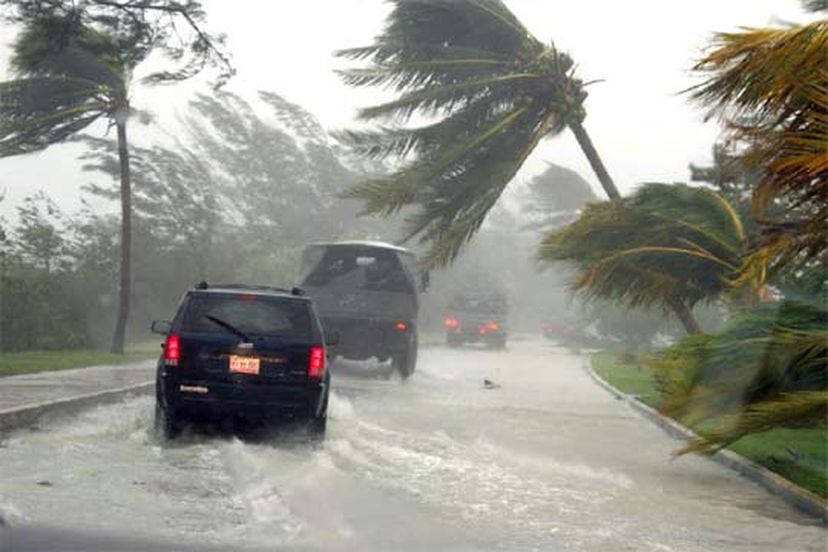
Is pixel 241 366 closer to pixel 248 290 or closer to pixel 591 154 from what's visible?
pixel 248 290

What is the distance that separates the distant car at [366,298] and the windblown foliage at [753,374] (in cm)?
1408

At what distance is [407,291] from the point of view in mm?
27078

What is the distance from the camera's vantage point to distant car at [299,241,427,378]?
26297 millimetres

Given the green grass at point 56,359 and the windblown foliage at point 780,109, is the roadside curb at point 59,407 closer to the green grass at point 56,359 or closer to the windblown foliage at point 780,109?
the green grass at point 56,359

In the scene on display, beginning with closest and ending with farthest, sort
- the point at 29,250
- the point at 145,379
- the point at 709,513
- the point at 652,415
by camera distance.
A: 1. the point at 709,513
2. the point at 652,415
3. the point at 145,379
4. the point at 29,250

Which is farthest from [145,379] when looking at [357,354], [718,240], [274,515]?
[274,515]

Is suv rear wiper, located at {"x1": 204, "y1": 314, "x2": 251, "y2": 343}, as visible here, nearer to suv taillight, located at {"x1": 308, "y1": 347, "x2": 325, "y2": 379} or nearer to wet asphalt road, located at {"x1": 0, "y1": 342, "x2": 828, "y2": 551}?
suv taillight, located at {"x1": 308, "y1": 347, "x2": 325, "y2": 379}

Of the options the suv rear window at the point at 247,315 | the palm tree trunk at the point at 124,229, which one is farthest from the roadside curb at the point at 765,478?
the palm tree trunk at the point at 124,229

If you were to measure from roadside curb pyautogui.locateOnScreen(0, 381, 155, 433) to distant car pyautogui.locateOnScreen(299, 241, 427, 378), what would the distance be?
7.28 metres

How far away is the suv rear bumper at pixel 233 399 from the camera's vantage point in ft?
43.0

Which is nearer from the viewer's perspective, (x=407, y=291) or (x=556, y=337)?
(x=407, y=291)

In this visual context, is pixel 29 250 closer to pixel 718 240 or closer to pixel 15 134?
pixel 15 134

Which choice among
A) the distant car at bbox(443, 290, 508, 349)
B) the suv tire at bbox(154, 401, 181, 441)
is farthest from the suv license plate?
the distant car at bbox(443, 290, 508, 349)

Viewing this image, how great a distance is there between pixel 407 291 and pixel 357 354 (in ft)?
5.84
